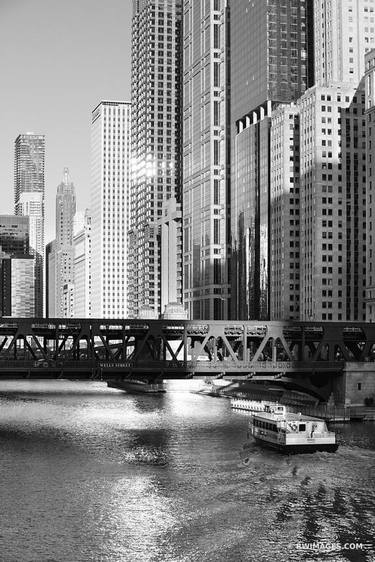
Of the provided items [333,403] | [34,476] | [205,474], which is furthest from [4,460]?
[333,403]

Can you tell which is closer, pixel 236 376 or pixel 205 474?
pixel 205 474

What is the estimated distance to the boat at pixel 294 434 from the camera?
352 feet

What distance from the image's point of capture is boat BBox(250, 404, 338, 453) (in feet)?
352

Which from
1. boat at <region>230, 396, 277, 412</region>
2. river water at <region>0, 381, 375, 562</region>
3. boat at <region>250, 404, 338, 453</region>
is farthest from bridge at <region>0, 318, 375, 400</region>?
boat at <region>250, 404, 338, 453</region>

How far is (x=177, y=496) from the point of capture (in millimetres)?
83812

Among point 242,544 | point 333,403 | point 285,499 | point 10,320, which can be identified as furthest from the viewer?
point 333,403

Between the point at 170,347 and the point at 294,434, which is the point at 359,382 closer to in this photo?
the point at 170,347

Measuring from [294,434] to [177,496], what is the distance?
2778 centimetres

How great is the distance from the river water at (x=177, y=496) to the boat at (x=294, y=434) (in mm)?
1398

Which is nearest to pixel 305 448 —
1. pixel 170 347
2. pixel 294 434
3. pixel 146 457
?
pixel 294 434

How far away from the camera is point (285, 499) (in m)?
82.4

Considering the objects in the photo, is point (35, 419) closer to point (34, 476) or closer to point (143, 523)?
point (34, 476)

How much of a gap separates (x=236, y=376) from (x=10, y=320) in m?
33.7

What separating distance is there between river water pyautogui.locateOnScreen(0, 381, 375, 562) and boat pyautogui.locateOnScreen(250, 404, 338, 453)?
1398 millimetres
